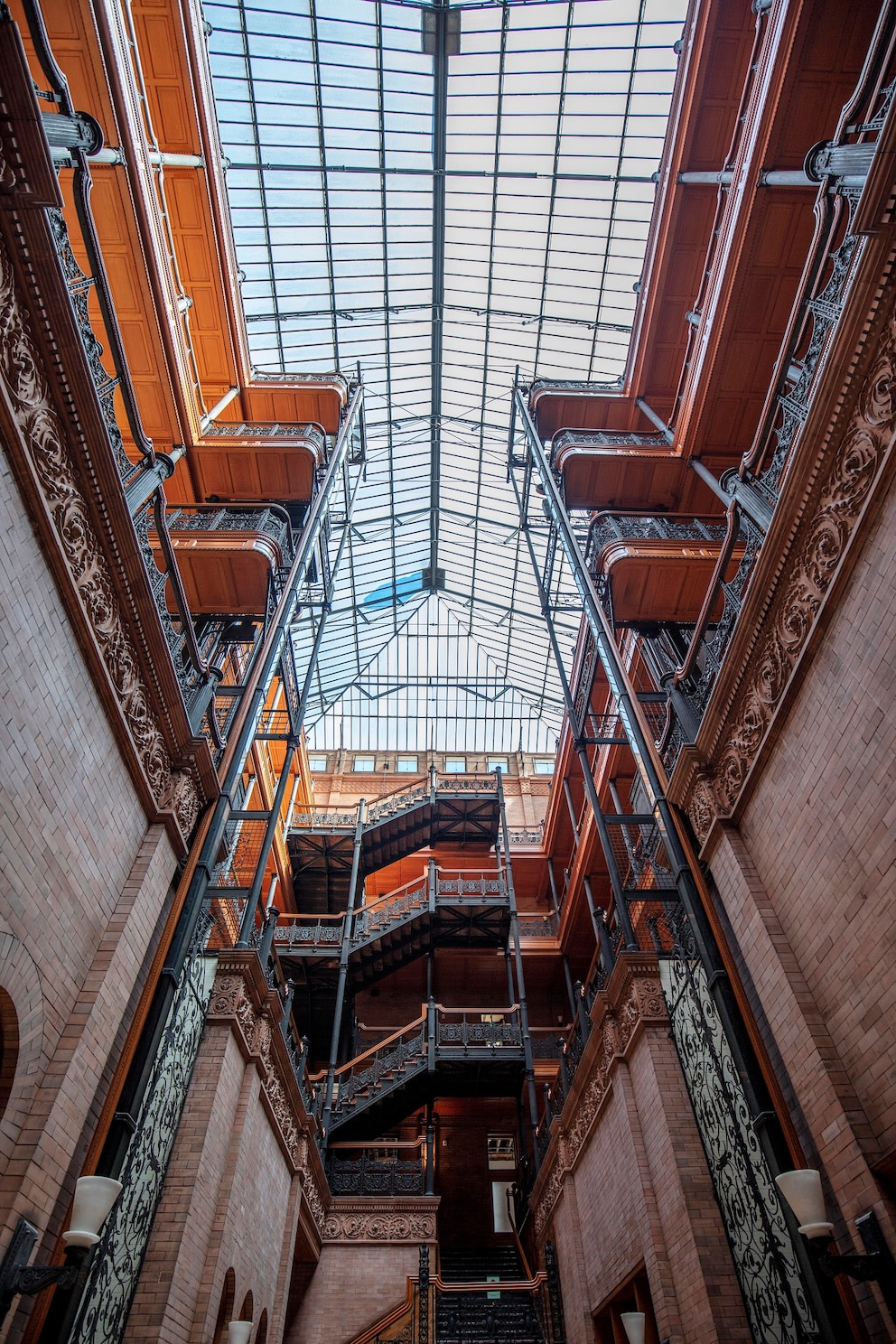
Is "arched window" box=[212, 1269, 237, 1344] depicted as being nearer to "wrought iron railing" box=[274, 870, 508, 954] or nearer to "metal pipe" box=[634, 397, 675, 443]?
"wrought iron railing" box=[274, 870, 508, 954]

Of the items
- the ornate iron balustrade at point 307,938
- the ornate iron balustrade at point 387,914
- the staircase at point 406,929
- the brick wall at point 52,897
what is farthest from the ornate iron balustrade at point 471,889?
the brick wall at point 52,897

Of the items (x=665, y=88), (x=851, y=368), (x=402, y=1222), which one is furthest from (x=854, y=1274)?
(x=665, y=88)

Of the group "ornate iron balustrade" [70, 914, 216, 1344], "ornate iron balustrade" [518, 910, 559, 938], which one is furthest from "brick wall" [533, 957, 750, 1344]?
"ornate iron balustrade" [518, 910, 559, 938]

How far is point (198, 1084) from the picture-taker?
343 inches

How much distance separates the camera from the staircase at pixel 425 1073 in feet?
55.6

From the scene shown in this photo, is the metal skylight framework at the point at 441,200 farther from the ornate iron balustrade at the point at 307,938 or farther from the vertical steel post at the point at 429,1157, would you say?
the vertical steel post at the point at 429,1157

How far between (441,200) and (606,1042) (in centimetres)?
2148

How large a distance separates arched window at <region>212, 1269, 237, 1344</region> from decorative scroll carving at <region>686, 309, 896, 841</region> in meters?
7.37

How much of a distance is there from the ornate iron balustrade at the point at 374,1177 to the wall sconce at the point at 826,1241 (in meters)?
13.2

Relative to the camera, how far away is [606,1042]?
10883 mm

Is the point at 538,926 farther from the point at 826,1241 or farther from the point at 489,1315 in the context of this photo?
the point at 826,1241

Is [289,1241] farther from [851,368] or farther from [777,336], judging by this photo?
[777,336]

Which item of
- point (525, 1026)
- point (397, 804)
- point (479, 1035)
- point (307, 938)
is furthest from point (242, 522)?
point (397, 804)

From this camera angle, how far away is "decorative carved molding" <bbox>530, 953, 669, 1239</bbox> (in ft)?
32.7
